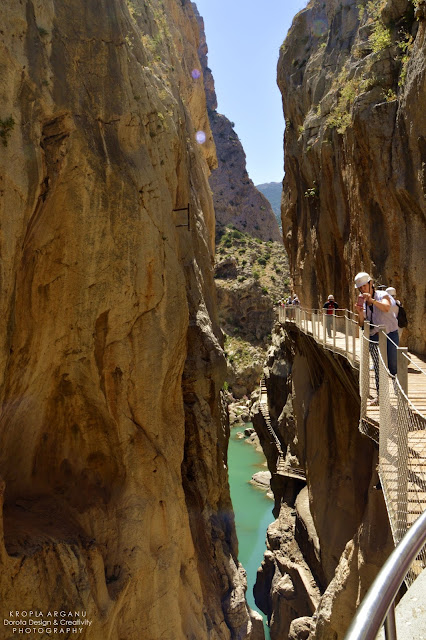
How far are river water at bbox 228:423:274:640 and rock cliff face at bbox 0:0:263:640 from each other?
11.7m

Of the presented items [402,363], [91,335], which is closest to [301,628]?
[91,335]

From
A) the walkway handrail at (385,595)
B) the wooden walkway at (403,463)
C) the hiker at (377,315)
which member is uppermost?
the hiker at (377,315)

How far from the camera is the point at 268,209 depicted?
82000 mm

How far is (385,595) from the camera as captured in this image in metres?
1.86

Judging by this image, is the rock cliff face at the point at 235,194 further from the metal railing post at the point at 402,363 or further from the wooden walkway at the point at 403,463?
the wooden walkway at the point at 403,463

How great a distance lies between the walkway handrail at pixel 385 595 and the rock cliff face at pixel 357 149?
11.6 metres

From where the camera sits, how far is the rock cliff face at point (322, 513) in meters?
11.1

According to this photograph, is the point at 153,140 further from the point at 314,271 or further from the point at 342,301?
the point at 314,271

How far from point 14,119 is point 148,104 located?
4.34 meters

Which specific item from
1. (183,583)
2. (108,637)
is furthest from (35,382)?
(183,583)

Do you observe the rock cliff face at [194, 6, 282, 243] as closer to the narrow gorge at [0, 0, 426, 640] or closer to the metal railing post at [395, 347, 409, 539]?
the narrow gorge at [0, 0, 426, 640]

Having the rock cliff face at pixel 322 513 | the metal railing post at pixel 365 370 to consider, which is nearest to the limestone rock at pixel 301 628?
the rock cliff face at pixel 322 513

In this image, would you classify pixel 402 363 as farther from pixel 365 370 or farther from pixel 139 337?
pixel 139 337

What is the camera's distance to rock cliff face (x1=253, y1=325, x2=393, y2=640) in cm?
1111
